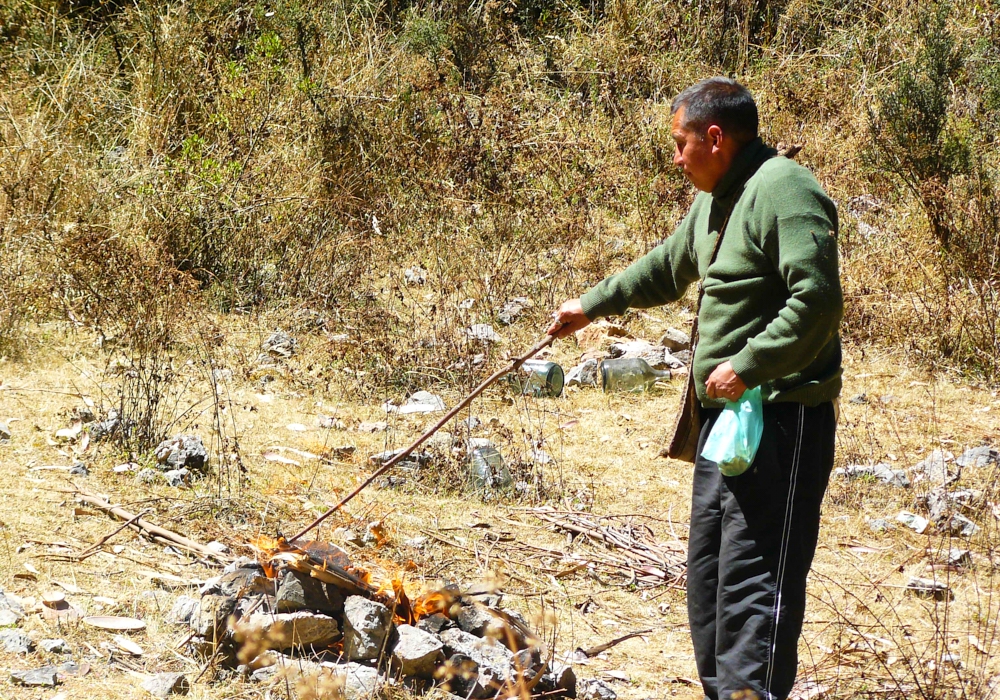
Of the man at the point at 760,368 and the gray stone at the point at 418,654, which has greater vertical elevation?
the man at the point at 760,368

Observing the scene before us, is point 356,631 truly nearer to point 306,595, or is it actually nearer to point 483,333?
point 306,595

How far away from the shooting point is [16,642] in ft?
9.87

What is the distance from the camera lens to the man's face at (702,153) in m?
2.53

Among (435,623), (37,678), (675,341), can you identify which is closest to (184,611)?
(37,678)

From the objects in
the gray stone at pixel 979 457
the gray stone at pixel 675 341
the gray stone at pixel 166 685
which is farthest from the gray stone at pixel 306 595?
the gray stone at pixel 675 341

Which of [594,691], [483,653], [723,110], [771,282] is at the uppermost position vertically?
[723,110]

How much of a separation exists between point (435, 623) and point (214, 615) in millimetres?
673

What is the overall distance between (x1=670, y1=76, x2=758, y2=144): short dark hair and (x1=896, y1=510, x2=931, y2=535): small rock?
256 centimetres

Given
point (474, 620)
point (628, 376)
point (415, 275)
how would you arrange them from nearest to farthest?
point (474, 620), point (628, 376), point (415, 275)

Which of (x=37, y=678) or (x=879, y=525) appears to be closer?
(x=37, y=678)

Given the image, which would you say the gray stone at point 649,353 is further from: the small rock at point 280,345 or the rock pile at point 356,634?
the rock pile at point 356,634

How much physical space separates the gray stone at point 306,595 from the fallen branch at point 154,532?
78 cm

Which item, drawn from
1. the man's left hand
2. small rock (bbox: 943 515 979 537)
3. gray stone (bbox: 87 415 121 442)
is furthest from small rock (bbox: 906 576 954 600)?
gray stone (bbox: 87 415 121 442)

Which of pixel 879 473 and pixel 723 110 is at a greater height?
pixel 723 110
